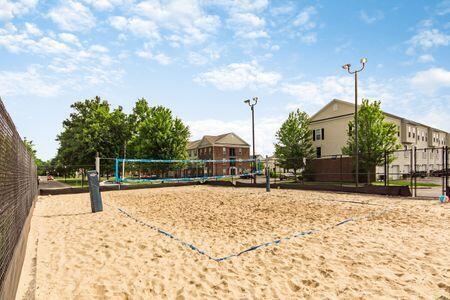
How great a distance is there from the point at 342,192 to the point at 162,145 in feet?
59.2

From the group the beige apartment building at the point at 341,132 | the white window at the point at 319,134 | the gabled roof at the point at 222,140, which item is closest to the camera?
the beige apartment building at the point at 341,132

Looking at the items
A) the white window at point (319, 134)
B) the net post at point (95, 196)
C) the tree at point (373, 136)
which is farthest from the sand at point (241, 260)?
the white window at point (319, 134)

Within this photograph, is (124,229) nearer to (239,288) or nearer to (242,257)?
(242,257)

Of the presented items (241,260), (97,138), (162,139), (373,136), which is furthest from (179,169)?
(241,260)

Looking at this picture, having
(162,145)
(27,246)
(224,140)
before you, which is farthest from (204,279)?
(224,140)

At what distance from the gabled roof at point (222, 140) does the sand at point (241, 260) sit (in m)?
43.7

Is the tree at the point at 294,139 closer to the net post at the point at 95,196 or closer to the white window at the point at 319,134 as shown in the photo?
the white window at the point at 319,134

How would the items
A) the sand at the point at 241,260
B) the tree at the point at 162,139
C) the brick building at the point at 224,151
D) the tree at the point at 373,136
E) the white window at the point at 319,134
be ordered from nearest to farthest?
the sand at the point at 241,260 < the tree at the point at 373,136 < the tree at the point at 162,139 < the white window at the point at 319,134 < the brick building at the point at 224,151

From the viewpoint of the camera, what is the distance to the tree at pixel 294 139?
29.3m

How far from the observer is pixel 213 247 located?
16.4 feet

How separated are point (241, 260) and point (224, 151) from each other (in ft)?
156

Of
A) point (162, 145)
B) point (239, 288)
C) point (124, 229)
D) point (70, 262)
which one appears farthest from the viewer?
point (162, 145)

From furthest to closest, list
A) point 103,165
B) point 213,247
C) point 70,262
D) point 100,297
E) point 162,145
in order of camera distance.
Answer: point 103,165
point 162,145
point 213,247
point 70,262
point 100,297

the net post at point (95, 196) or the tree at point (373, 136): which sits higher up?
the tree at point (373, 136)
